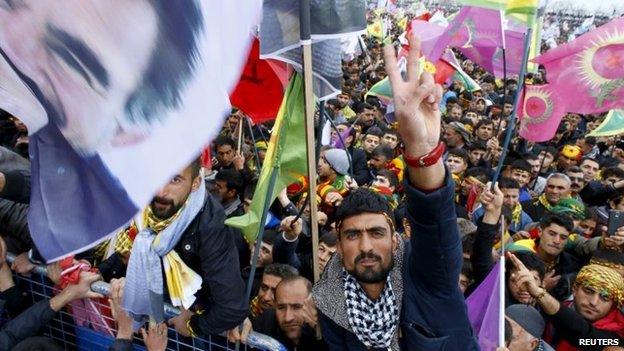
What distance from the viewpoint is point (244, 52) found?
1551mm

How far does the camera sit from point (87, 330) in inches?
105

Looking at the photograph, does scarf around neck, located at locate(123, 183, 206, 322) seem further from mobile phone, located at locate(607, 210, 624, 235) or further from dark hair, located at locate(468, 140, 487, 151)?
dark hair, located at locate(468, 140, 487, 151)

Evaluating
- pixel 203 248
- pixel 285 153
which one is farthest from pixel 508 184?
pixel 203 248

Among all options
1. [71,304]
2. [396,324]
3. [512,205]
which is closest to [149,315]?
[71,304]

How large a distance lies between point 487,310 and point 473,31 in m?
4.59

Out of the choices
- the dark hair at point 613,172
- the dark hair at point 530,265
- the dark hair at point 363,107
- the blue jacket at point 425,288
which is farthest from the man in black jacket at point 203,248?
the dark hair at point 363,107

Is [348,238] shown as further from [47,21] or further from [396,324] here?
[47,21]

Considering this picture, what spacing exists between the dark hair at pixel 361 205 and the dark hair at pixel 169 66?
779 mm

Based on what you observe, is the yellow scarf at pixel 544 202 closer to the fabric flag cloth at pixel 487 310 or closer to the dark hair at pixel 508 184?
the dark hair at pixel 508 184

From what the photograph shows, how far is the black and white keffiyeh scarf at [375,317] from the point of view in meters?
1.81

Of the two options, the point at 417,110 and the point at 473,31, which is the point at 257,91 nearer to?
the point at 417,110

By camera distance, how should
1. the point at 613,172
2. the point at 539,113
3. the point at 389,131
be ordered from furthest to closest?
the point at 389,131 → the point at 613,172 → the point at 539,113

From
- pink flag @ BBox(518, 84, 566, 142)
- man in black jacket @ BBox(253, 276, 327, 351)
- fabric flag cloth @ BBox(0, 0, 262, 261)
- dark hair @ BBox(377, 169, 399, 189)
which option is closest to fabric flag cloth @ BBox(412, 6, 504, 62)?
pink flag @ BBox(518, 84, 566, 142)

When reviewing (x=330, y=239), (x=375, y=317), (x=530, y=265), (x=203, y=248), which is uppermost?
(x=203, y=248)
